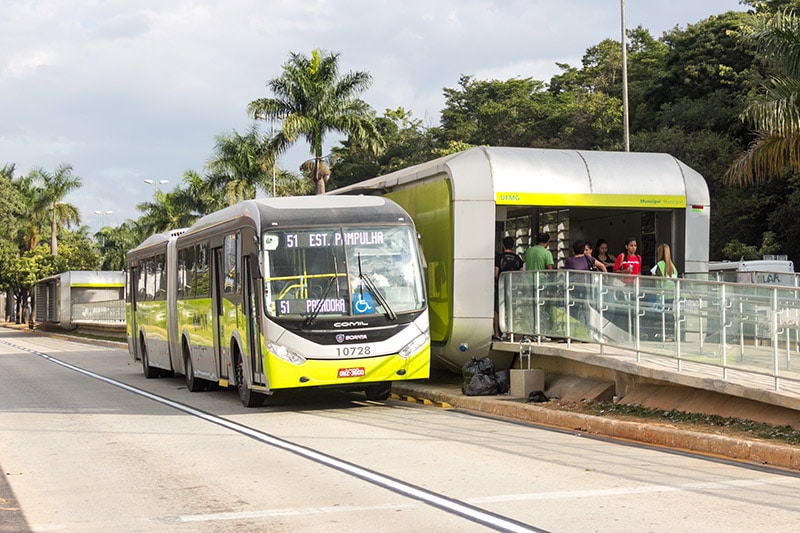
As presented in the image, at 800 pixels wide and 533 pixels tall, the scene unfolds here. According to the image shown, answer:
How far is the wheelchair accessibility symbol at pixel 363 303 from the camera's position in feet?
52.9

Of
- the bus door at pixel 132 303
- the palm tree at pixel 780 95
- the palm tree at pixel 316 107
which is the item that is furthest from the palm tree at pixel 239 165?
the palm tree at pixel 780 95

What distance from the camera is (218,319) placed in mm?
19219

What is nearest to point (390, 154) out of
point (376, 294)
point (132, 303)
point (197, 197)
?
point (197, 197)

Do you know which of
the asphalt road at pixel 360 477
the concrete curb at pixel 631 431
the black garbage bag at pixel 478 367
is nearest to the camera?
the asphalt road at pixel 360 477

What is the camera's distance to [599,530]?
294 inches

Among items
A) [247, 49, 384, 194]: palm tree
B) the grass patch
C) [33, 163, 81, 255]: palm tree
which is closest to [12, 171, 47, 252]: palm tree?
[33, 163, 81, 255]: palm tree

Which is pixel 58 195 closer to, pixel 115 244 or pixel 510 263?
pixel 115 244

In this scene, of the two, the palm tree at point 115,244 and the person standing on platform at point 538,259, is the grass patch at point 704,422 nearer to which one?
the person standing on platform at point 538,259

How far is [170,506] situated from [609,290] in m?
7.68

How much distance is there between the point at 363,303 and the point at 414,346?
1.01 meters

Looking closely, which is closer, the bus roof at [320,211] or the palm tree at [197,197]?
the bus roof at [320,211]

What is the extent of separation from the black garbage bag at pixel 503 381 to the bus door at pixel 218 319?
4.53 metres

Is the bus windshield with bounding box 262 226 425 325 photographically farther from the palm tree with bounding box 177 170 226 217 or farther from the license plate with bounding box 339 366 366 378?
the palm tree with bounding box 177 170 226 217

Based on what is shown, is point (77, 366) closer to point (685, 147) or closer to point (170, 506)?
point (170, 506)
